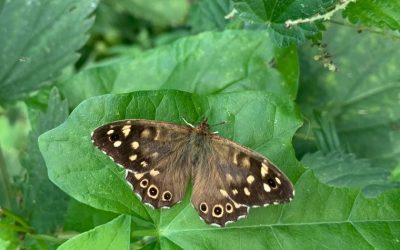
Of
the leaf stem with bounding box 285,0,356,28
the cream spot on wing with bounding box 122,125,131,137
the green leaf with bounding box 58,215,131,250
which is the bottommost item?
the green leaf with bounding box 58,215,131,250

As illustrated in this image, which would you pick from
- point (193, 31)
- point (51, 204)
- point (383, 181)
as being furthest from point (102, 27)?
point (383, 181)

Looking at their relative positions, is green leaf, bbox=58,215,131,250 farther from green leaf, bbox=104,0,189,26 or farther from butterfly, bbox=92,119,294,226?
green leaf, bbox=104,0,189,26

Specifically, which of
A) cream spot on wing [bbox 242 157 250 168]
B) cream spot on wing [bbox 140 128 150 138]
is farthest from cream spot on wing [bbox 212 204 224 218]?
cream spot on wing [bbox 140 128 150 138]

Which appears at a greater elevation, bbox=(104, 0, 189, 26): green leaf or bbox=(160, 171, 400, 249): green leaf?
bbox=(160, 171, 400, 249): green leaf

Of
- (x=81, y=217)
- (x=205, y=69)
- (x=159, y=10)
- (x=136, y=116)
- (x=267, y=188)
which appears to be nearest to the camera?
(x=267, y=188)

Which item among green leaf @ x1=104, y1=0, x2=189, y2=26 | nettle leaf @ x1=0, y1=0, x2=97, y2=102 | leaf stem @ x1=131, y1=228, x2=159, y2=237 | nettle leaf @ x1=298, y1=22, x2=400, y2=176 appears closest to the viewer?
leaf stem @ x1=131, y1=228, x2=159, y2=237

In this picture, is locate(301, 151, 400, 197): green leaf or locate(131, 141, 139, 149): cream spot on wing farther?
locate(301, 151, 400, 197): green leaf

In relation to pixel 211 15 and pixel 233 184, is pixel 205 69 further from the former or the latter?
pixel 233 184

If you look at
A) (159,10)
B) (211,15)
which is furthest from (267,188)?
(159,10)
